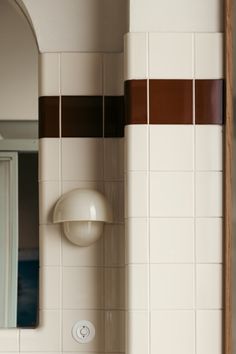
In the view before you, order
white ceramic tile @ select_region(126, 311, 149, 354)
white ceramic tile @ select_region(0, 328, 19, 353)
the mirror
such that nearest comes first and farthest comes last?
1. white ceramic tile @ select_region(126, 311, 149, 354)
2. white ceramic tile @ select_region(0, 328, 19, 353)
3. the mirror

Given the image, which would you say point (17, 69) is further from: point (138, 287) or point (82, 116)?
point (138, 287)

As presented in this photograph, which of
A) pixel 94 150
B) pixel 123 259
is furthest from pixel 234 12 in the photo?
pixel 123 259

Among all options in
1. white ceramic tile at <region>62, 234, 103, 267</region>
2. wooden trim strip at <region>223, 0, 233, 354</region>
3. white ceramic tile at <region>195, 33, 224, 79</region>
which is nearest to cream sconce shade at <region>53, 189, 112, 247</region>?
white ceramic tile at <region>62, 234, 103, 267</region>

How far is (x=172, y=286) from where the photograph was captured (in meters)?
2.61

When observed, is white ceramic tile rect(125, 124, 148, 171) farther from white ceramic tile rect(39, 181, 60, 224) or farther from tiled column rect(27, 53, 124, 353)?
white ceramic tile rect(39, 181, 60, 224)

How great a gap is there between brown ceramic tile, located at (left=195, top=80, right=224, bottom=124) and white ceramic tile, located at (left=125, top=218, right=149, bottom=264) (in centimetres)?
37

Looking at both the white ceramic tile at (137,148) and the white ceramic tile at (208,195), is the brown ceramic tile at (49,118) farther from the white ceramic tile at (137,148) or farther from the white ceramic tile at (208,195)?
the white ceramic tile at (208,195)

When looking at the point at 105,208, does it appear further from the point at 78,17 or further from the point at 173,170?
the point at 78,17

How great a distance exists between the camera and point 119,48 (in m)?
2.81

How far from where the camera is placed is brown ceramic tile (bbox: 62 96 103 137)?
278 cm

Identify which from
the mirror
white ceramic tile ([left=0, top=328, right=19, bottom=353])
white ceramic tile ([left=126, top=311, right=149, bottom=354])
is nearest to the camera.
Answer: white ceramic tile ([left=126, top=311, right=149, bottom=354])

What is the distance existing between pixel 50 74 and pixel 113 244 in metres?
0.59

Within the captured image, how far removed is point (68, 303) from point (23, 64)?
0.82 metres

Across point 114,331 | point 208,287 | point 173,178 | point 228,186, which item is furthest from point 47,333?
point 228,186
